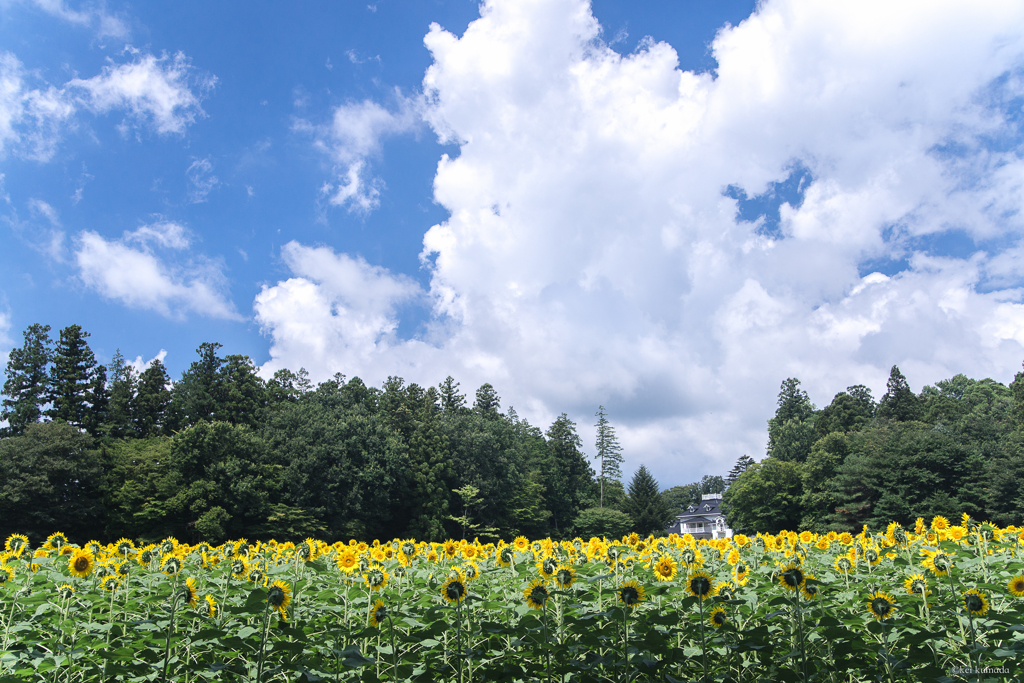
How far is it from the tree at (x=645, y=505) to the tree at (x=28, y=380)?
158 ft

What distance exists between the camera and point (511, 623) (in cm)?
420

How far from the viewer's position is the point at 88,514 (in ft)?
100

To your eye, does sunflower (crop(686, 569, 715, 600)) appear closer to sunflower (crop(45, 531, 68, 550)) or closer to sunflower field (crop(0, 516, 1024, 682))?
sunflower field (crop(0, 516, 1024, 682))

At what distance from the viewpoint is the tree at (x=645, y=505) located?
5791 centimetres

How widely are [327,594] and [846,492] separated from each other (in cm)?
4703

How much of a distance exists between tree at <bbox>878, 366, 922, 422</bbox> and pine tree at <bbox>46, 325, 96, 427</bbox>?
83.1 meters

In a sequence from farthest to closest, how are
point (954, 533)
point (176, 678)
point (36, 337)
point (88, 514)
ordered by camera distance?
point (36, 337) < point (88, 514) < point (954, 533) < point (176, 678)

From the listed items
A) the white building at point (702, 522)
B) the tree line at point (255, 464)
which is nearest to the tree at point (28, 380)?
the tree line at point (255, 464)

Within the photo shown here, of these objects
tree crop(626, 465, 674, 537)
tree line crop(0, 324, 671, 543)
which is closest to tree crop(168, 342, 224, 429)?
tree line crop(0, 324, 671, 543)

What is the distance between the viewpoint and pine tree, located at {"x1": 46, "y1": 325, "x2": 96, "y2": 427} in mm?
39438

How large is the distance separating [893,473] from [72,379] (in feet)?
177

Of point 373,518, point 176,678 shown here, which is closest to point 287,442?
point 373,518

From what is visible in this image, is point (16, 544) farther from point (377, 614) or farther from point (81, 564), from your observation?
point (377, 614)

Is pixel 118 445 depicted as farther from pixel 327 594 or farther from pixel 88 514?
pixel 327 594
